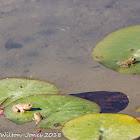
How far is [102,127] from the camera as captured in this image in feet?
6.10

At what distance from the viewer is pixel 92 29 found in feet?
10.5

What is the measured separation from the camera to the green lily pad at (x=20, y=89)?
87.2 inches

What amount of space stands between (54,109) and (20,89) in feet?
1.25

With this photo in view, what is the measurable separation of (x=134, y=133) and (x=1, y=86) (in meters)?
1.10

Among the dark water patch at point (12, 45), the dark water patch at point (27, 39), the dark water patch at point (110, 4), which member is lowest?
the dark water patch at point (12, 45)

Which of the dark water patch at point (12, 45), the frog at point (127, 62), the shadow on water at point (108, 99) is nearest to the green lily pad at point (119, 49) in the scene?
the frog at point (127, 62)

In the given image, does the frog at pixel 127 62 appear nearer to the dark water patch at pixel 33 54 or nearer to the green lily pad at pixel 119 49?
the green lily pad at pixel 119 49

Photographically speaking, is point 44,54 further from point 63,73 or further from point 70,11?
point 70,11

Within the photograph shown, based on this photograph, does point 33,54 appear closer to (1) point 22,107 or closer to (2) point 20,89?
(2) point 20,89

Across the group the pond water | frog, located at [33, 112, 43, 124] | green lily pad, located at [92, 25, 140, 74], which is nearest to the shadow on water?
the pond water

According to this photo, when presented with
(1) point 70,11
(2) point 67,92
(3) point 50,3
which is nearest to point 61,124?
(2) point 67,92

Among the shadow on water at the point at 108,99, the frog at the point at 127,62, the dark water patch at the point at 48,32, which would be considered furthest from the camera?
the dark water patch at the point at 48,32

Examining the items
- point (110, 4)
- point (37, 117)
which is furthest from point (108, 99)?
point (110, 4)

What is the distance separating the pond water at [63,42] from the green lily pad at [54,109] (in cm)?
7
